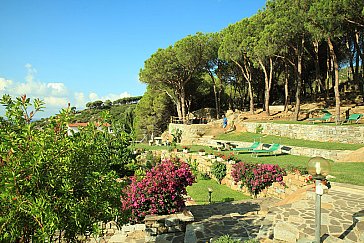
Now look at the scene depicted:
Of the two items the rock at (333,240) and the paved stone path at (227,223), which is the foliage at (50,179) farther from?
the rock at (333,240)

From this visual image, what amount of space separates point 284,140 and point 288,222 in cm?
1385

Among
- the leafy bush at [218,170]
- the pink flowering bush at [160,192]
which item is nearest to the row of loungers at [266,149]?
the leafy bush at [218,170]

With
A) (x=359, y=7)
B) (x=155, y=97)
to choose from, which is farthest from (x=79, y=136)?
(x=155, y=97)

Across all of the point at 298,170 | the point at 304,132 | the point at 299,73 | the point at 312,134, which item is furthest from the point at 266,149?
the point at 299,73

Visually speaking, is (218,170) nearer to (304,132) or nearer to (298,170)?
(298,170)

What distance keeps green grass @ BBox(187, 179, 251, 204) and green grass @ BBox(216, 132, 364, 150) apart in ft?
21.4

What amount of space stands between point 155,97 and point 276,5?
22.0 meters

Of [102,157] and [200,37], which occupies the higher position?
[200,37]

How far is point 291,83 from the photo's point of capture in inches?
1534

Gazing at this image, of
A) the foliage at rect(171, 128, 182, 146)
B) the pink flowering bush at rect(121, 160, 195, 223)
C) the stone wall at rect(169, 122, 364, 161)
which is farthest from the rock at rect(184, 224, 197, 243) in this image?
the foliage at rect(171, 128, 182, 146)

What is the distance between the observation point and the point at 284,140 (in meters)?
19.2

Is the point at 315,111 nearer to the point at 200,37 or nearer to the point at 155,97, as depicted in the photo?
the point at 200,37

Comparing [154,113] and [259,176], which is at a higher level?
[154,113]

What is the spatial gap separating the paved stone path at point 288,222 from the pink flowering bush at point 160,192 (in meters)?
0.78
